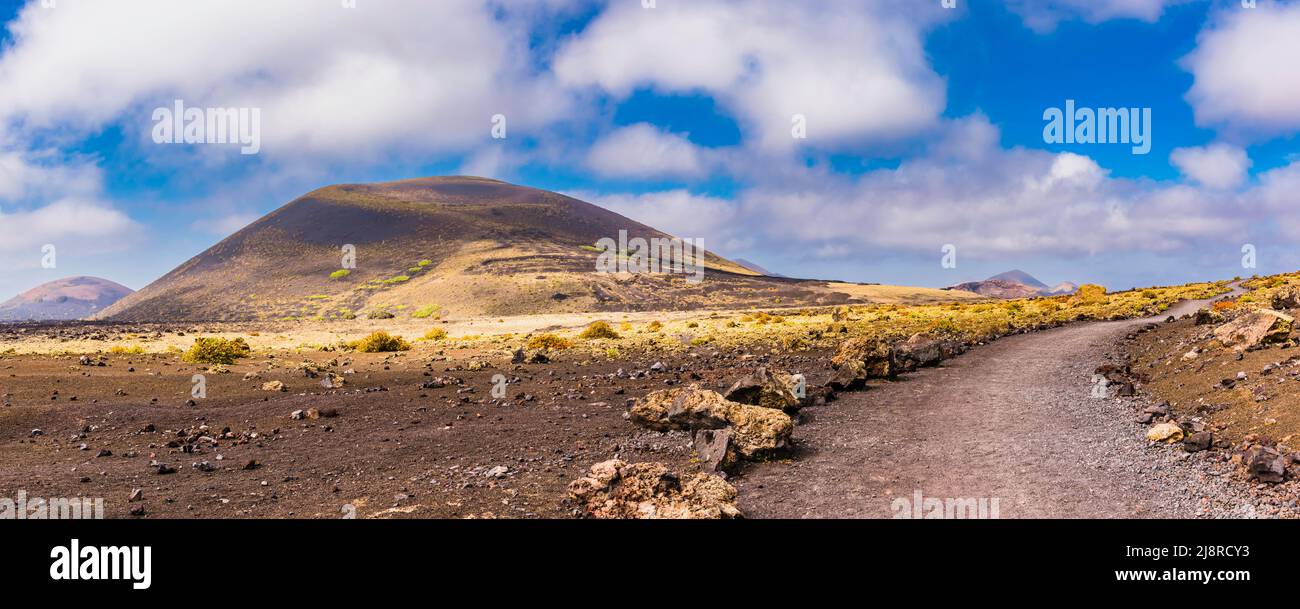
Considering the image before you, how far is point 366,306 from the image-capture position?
84.6m

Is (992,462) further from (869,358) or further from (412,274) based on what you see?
(412,274)

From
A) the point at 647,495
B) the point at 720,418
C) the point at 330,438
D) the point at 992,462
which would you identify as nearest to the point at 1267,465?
the point at 992,462

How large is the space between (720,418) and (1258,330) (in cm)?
1372

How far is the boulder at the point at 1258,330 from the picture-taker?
14.9 metres

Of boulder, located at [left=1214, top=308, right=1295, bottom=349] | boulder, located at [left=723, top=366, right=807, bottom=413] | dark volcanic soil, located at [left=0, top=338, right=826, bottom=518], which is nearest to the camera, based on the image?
dark volcanic soil, located at [left=0, top=338, right=826, bottom=518]

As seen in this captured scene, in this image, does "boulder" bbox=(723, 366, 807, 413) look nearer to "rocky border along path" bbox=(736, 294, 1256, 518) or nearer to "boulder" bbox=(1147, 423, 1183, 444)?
"rocky border along path" bbox=(736, 294, 1256, 518)

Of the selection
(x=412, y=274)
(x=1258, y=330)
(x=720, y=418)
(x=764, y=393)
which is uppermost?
(x=412, y=274)

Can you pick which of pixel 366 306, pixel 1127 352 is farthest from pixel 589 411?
pixel 366 306

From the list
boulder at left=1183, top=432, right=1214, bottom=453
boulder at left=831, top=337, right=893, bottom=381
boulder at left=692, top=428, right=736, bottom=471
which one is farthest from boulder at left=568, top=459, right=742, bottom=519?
boulder at left=831, top=337, right=893, bottom=381

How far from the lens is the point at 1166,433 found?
980 centimetres

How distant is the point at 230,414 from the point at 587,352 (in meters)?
13.3

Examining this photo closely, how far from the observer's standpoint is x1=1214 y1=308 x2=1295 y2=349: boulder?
1487 centimetres

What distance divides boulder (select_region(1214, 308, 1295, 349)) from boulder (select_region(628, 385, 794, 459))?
1206 cm

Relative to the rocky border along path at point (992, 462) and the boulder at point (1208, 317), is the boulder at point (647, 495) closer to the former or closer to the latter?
the rocky border along path at point (992, 462)
